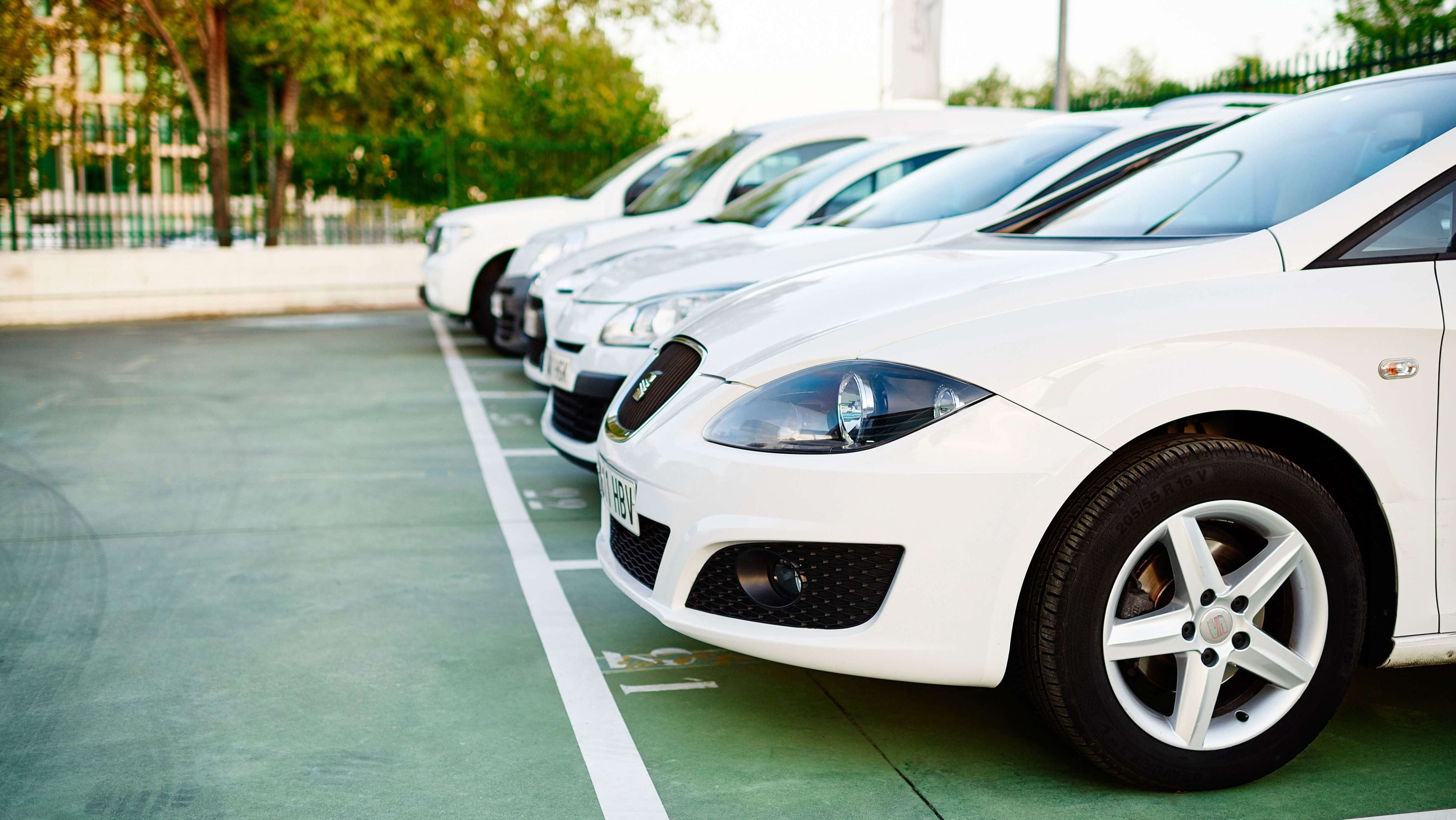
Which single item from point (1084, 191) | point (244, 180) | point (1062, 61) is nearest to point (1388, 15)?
point (1062, 61)

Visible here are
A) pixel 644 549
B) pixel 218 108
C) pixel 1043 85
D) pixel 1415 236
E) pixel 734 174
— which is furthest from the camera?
pixel 1043 85

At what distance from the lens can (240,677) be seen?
352 centimetres

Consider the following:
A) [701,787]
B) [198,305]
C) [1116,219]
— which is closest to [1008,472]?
[701,787]

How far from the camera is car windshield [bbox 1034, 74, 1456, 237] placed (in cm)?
306

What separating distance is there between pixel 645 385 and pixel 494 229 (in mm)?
7630

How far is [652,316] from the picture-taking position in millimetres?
5379

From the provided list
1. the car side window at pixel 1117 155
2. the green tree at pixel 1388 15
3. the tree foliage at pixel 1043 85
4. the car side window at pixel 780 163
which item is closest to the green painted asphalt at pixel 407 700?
the car side window at pixel 1117 155

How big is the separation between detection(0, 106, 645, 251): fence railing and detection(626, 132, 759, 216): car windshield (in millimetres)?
7624

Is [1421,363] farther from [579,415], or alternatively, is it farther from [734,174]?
[734,174]

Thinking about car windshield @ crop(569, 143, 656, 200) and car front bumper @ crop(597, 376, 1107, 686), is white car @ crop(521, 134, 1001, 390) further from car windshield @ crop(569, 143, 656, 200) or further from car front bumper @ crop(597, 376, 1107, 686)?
car windshield @ crop(569, 143, 656, 200)

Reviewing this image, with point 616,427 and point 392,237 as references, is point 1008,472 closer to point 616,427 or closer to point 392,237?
point 616,427

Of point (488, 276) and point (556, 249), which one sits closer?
point (556, 249)

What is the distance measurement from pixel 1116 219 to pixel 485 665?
→ 217cm

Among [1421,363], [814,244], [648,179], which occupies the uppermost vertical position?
[648,179]
